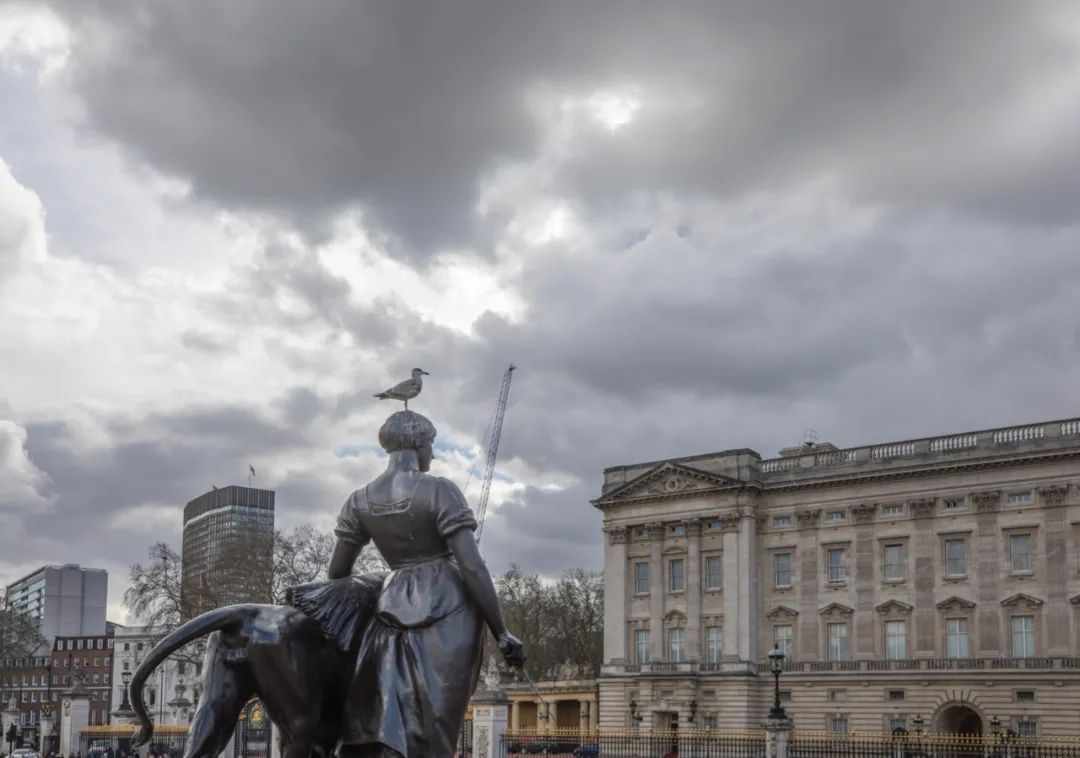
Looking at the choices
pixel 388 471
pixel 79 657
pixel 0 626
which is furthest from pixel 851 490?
pixel 79 657

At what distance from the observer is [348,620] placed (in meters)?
6.45

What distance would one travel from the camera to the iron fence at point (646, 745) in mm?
34156

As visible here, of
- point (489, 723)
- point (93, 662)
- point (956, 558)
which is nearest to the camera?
point (489, 723)

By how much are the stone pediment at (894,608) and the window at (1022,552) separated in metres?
4.98

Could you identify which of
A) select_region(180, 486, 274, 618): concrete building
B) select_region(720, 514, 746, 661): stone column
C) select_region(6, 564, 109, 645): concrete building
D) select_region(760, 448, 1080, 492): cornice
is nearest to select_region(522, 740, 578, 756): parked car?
select_region(180, 486, 274, 618): concrete building

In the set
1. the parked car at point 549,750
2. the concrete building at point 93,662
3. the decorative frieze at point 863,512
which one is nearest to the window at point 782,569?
the decorative frieze at point 863,512

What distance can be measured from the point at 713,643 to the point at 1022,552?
597 inches

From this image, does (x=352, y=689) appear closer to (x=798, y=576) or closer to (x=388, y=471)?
(x=388, y=471)

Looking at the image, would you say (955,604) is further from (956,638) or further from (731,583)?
(731,583)

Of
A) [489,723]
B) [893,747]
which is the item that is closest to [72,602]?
[893,747]

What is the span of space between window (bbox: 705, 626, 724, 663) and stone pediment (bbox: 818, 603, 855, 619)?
17.0 feet

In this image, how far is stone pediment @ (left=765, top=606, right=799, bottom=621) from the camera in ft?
192

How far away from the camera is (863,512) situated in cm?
5725

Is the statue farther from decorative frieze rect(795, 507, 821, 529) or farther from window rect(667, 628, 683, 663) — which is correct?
window rect(667, 628, 683, 663)
